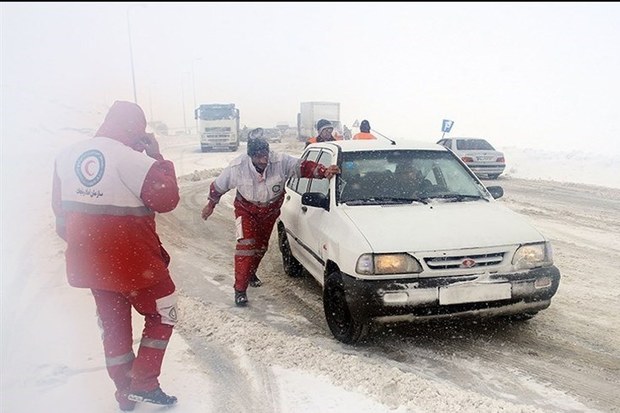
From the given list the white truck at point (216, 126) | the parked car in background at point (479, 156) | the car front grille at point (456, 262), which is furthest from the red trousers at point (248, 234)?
the white truck at point (216, 126)

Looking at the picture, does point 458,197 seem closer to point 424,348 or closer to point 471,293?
point 471,293

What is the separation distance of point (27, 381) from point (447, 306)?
2.91 m

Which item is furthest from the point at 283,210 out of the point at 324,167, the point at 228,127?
the point at 228,127

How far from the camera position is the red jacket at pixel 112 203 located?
275 centimetres

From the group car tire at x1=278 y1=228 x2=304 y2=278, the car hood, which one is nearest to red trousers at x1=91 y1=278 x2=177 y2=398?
the car hood

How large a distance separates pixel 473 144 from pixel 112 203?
1623 centimetres

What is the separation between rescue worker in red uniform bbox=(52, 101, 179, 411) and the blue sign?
688 inches

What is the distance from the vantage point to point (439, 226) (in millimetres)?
3969

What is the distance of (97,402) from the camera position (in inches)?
126

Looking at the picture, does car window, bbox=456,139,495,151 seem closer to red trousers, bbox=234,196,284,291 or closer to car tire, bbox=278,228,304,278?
car tire, bbox=278,228,304,278

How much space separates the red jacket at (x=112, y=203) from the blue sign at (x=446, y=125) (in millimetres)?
17566

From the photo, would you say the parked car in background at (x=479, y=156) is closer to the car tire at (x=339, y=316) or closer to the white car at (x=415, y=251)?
the white car at (x=415, y=251)

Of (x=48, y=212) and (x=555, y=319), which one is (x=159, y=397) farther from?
(x=48, y=212)

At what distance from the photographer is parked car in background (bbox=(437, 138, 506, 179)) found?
17.0 metres
